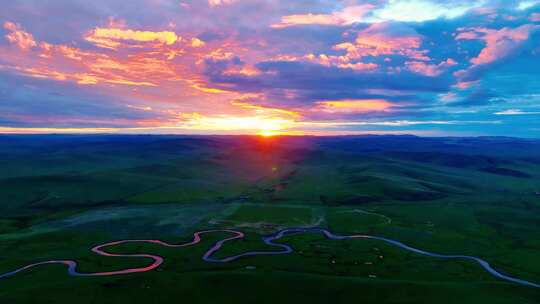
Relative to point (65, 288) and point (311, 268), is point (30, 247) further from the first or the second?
point (311, 268)

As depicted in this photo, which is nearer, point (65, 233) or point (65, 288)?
point (65, 288)

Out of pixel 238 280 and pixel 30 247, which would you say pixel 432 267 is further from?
pixel 30 247

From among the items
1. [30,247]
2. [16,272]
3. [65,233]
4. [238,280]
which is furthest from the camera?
[65,233]

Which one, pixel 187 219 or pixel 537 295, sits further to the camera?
pixel 187 219

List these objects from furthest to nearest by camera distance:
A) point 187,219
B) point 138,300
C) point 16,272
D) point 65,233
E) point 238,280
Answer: point 187,219 → point 65,233 → point 16,272 → point 238,280 → point 138,300

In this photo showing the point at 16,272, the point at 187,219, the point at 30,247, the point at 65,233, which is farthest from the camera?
the point at 187,219

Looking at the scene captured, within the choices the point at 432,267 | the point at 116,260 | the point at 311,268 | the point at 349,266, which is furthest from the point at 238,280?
the point at 432,267

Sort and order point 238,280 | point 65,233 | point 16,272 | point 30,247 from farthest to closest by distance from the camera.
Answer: point 65,233
point 30,247
point 16,272
point 238,280

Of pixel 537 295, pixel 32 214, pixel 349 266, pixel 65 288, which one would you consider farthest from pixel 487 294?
pixel 32 214
